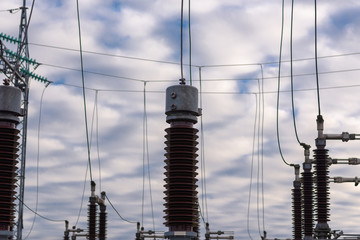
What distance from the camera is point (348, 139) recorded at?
39906 millimetres

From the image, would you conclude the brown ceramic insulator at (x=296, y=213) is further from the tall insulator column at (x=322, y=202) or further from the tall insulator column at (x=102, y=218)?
the tall insulator column at (x=102, y=218)

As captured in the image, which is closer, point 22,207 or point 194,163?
point 194,163

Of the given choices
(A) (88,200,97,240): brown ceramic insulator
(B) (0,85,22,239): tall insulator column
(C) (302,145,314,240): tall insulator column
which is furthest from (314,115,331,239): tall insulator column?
Answer: (B) (0,85,22,239): tall insulator column

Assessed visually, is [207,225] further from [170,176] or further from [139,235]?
[170,176]

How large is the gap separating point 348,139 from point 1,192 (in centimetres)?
2649

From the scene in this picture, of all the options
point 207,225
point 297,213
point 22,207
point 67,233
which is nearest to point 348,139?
point 297,213

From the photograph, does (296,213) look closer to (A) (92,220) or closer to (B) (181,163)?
(A) (92,220)

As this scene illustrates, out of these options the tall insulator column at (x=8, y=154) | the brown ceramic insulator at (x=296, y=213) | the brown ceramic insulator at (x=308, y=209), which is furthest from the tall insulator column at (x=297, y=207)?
→ the tall insulator column at (x=8, y=154)

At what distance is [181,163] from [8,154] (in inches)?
225

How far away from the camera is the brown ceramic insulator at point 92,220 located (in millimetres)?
50081

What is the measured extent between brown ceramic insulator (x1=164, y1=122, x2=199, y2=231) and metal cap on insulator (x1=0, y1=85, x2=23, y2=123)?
5.23m

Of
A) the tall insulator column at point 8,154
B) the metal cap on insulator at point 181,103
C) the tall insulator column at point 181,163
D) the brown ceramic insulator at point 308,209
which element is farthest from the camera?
the brown ceramic insulator at point 308,209

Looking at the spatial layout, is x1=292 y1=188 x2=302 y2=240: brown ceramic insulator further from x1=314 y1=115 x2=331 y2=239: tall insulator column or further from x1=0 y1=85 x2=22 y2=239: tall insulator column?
x1=0 y1=85 x2=22 y2=239: tall insulator column

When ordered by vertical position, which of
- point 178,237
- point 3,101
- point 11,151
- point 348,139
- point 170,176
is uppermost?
point 348,139
